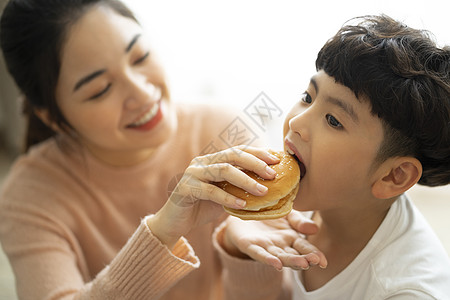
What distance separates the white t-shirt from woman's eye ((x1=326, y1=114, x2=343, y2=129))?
0.24 metres

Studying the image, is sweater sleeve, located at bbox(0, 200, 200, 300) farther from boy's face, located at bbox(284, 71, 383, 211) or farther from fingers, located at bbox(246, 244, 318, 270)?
boy's face, located at bbox(284, 71, 383, 211)

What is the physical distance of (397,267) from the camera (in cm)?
79

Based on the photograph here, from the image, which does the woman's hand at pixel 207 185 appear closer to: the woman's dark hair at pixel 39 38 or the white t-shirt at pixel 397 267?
the white t-shirt at pixel 397 267

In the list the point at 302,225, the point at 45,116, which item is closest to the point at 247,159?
the point at 302,225

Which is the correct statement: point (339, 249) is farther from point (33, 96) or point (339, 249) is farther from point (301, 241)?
point (33, 96)

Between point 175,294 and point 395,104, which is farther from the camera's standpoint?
point 175,294

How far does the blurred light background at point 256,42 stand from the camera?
855mm

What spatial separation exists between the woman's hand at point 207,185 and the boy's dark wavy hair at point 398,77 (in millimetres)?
195

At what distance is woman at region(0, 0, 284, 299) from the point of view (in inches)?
32.7

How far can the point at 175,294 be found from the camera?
1.14 m

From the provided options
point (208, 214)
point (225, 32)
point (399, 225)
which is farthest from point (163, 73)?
point (399, 225)

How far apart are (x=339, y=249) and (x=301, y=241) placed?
112mm

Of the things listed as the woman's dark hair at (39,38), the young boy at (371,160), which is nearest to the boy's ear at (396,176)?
the young boy at (371,160)

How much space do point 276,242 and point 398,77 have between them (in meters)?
0.38
